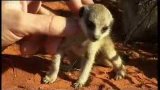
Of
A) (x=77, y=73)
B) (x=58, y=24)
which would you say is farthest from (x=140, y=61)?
(x=58, y=24)

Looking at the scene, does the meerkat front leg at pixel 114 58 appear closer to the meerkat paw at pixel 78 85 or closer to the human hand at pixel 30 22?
the meerkat paw at pixel 78 85

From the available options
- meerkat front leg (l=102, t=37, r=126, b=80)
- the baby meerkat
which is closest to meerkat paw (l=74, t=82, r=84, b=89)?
the baby meerkat

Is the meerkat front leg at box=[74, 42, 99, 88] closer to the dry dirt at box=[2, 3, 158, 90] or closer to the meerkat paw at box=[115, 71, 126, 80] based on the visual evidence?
the dry dirt at box=[2, 3, 158, 90]

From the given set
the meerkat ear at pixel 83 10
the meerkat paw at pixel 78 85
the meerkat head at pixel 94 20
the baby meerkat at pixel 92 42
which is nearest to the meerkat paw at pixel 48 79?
the baby meerkat at pixel 92 42

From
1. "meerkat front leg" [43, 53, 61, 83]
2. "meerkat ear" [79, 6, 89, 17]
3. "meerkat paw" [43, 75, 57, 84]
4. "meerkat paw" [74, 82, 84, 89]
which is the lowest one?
"meerkat paw" [74, 82, 84, 89]

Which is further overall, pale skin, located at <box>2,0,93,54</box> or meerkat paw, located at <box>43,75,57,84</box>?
meerkat paw, located at <box>43,75,57,84</box>

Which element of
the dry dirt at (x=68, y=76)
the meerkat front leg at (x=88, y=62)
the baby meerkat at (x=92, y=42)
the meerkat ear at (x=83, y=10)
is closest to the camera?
the meerkat ear at (x=83, y=10)

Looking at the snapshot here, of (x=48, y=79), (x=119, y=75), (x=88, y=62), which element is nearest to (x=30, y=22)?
(x=48, y=79)

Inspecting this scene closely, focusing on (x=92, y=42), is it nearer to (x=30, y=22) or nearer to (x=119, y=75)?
(x=119, y=75)
